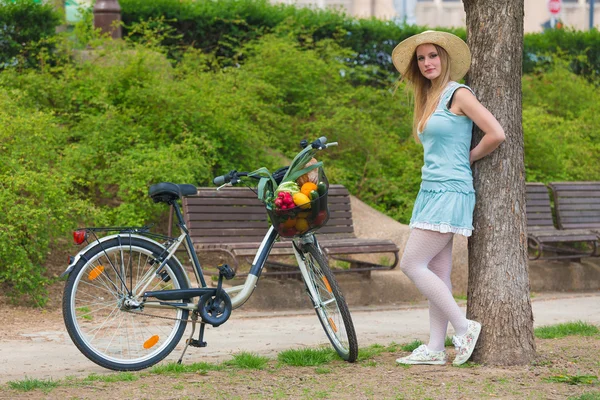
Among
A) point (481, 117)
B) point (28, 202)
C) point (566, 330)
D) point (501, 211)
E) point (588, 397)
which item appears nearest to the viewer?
point (588, 397)

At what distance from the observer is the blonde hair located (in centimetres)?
581

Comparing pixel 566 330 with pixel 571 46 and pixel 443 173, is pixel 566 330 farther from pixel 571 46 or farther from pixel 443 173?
pixel 571 46

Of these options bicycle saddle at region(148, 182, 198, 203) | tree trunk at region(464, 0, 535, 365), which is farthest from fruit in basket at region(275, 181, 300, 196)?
tree trunk at region(464, 0, 535, 365)

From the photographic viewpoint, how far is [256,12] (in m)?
14.7

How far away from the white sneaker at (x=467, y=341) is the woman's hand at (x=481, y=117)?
992 mm

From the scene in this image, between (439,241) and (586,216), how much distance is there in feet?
18.7

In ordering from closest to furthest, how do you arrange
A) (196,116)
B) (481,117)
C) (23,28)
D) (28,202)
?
(481,117), (28,202), (196,116), (23,28)

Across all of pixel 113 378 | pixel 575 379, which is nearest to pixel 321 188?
pixel 113 378

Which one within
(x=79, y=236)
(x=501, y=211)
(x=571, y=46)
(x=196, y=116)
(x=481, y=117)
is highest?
(x=571, y=46)

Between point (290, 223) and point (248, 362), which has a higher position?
point (290, 223)

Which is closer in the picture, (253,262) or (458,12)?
(253,262)

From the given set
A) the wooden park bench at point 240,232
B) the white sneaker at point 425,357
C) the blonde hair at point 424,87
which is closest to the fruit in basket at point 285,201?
the blonde hair at point 424,87

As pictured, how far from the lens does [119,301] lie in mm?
5824

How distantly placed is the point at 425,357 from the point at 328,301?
64 centimetres
